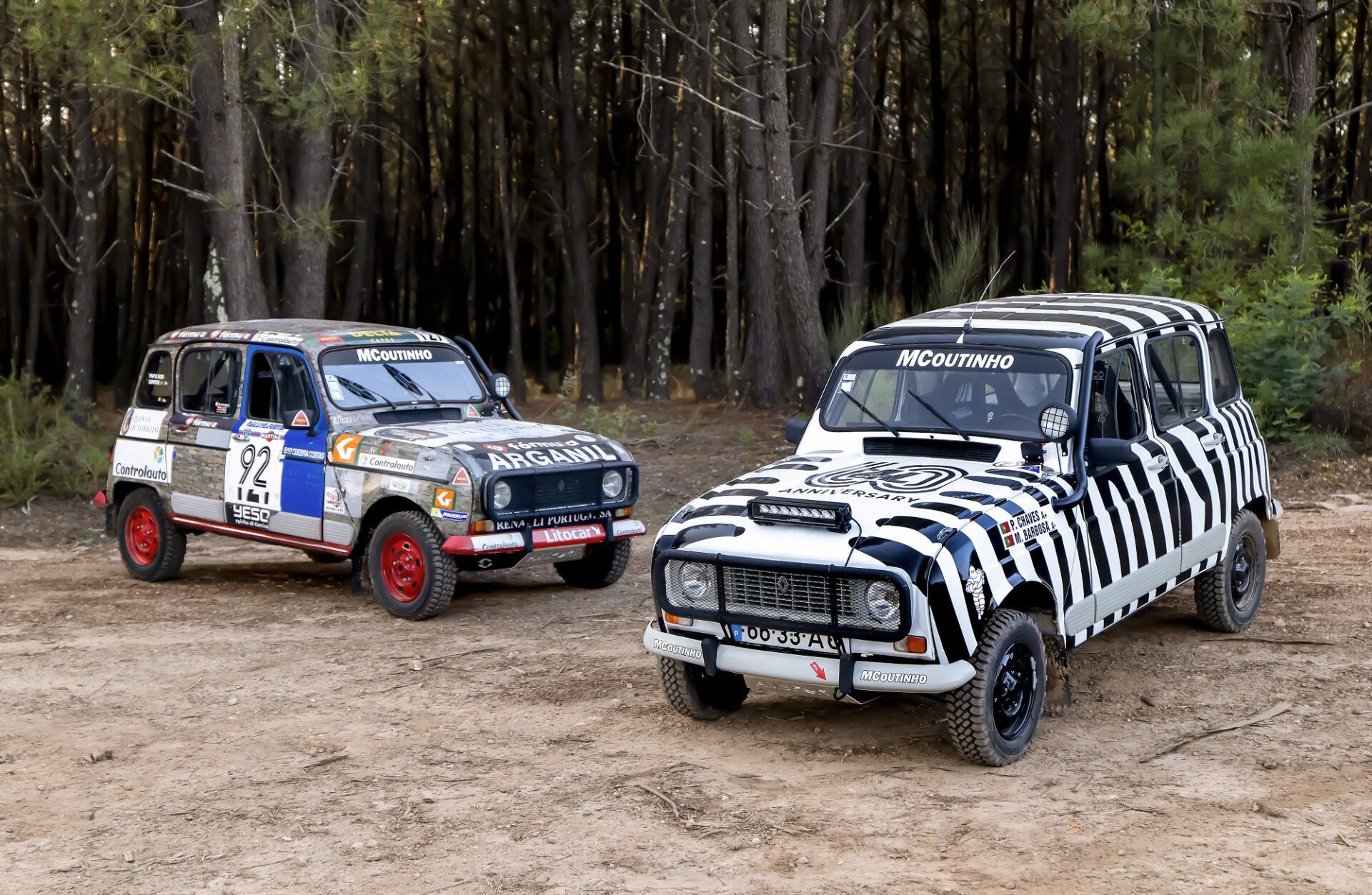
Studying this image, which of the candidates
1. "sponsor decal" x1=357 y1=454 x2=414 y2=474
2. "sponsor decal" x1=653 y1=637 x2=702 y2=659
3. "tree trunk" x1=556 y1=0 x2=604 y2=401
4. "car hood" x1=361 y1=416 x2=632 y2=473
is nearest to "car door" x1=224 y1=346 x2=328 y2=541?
"sponsor decal" x1=357 y1=454 x2=414 y2=474

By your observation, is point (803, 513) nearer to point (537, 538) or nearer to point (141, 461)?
point (537, 538)

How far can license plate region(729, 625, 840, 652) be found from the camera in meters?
6.45

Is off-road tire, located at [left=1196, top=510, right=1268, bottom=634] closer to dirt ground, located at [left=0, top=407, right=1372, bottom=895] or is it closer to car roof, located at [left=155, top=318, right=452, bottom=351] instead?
dirt ground, located at [left=0, top=407, right=1372, bottom=895]

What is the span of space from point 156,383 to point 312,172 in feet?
21.1

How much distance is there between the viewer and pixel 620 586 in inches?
432

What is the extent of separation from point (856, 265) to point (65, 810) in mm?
18830

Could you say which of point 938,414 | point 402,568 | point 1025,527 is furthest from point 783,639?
point 402,568

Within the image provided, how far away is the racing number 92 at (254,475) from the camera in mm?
10523

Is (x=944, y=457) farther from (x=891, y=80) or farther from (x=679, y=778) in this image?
(x=891, y=80)

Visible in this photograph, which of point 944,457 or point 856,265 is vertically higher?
point 856,265

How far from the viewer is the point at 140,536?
38.2 feet

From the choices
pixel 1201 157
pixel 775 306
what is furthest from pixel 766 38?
pixel 1201 157

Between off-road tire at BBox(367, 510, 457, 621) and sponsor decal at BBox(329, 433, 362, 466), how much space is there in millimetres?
469

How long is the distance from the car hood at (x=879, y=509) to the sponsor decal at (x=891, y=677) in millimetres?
440
